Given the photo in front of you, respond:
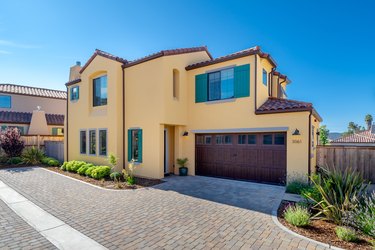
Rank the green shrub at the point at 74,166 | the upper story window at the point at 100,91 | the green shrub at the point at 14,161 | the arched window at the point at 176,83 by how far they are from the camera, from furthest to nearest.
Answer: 1. the green shrub at the point at 14,161
2. the upper story window at the point at 100,91
3. the green shrub at the point at 74,166
4. the arched window at the point at 176,83

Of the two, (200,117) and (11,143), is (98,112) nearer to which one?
(200,117)

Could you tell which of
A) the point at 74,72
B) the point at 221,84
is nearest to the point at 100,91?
the point at 74,72

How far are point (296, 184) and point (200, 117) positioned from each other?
6.27m

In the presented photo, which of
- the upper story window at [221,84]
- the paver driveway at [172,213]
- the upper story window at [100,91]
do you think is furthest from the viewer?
the upper story window at [100,91]

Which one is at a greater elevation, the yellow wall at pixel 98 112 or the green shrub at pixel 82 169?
the yellow wall at pixel 98 112

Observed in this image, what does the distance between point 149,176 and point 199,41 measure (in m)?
9.86

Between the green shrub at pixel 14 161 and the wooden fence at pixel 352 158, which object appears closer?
the wooden fence at pixel 352 158

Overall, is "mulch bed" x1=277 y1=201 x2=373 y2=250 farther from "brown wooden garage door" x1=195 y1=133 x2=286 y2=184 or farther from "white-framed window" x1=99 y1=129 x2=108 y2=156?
"white-framed window" x1=99 y1=129 x2=108 y2=156

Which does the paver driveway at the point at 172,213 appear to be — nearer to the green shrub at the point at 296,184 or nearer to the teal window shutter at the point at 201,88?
the green shrub at the point at 296,184

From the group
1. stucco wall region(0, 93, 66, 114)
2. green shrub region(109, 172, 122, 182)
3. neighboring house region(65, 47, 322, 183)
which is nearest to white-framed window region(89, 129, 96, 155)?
neighboring house region(65, 47, 322, 183)

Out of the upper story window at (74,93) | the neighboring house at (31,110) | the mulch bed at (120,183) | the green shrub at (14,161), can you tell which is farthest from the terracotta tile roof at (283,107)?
the neighboring house at (31,110)

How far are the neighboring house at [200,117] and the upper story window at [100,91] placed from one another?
71mm

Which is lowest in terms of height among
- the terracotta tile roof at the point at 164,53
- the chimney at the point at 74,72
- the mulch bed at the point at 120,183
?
the mulch bed at the point at 120,183

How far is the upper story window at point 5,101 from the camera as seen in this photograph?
77.5 feet
